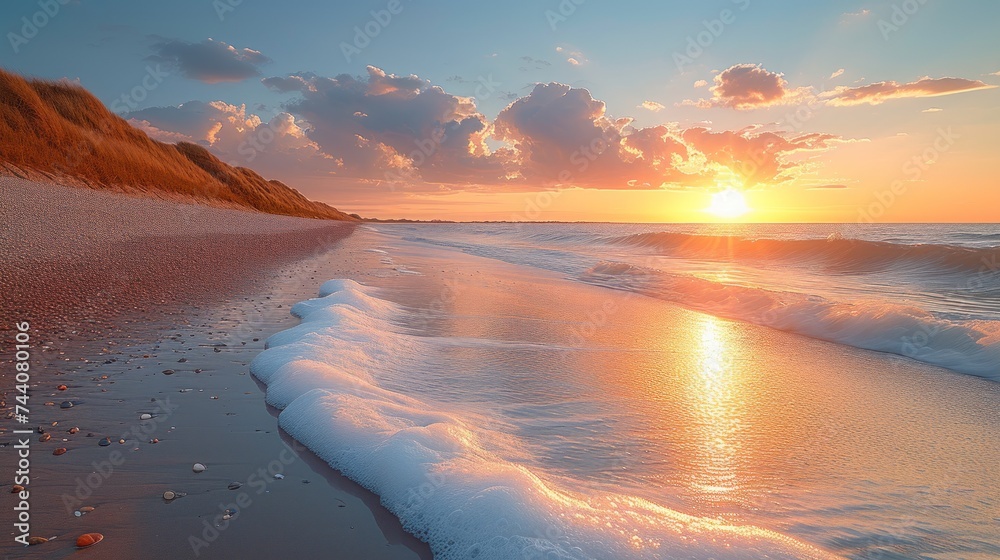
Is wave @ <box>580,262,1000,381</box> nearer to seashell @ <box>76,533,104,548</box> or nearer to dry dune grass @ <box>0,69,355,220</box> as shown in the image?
seashell @ <box>76,533,104,548</box>

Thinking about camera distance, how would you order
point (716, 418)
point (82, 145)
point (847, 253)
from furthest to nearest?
1. point (82, 145)
2. point (847, 253)
3. point (716, 418)

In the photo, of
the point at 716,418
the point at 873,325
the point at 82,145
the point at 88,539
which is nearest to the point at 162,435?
the point at 88,539

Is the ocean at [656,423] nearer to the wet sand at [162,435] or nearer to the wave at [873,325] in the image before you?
the wave at [873,325]

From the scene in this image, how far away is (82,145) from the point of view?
2897 cm

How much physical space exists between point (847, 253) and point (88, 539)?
23.3 meters

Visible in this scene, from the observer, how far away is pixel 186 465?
3.12 metres

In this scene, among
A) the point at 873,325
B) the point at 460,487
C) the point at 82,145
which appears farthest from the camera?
the point at 82,145

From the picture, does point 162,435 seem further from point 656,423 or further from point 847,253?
point 847,253

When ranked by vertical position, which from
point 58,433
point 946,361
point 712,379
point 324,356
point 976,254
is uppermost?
point 976,254

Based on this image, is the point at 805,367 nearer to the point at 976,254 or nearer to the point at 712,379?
the point at 712,379

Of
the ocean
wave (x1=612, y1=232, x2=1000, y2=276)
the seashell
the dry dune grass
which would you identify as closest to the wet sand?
the seashell

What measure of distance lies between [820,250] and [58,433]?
24.7m

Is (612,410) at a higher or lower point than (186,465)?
higher

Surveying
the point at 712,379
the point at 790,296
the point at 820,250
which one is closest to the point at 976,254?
the point at 820,250
